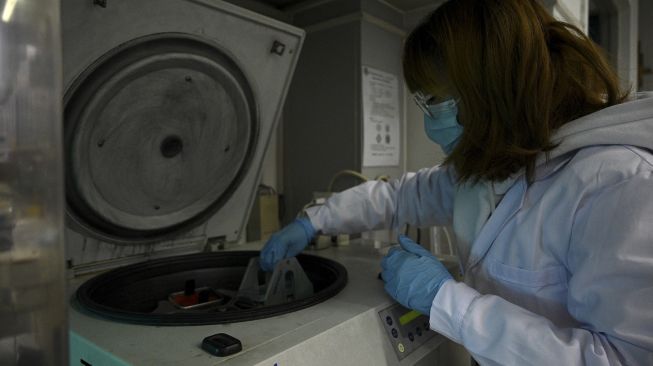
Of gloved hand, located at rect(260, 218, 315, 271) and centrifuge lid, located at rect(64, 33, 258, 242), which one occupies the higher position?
centrifuge lid, located at rect(64, 33, 258, 242)

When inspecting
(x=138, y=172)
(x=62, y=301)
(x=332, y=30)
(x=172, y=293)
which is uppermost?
(x=332, y=30)

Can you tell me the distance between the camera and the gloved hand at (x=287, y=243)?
4.68 ft

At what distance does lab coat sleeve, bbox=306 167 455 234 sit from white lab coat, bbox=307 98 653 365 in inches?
16.8

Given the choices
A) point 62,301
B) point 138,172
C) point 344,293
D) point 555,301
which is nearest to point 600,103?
point 555,301

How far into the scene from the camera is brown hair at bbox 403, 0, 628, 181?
0.94 metres

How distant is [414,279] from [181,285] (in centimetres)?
84

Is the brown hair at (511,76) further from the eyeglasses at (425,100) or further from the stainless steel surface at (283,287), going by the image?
the stainless steel surface at (283,287)

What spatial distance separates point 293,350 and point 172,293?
2.68 feet

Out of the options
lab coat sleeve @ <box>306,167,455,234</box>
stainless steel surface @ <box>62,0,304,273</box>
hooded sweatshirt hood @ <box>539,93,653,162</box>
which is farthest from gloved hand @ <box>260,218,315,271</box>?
hooded sweatshirt hood @ <box>539,93,653,162</box>

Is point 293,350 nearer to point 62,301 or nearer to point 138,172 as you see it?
point 62,301

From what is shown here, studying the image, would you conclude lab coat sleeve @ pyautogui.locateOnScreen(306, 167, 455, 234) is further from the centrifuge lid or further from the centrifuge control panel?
the centrifuge control panel

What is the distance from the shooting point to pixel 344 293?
1116 millimetres

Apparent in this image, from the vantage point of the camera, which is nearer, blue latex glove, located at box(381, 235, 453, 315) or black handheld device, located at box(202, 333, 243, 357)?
black handheld device, located at box(202, 333, 243, 357)

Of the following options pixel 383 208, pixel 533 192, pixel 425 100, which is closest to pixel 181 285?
pixel 383 208
